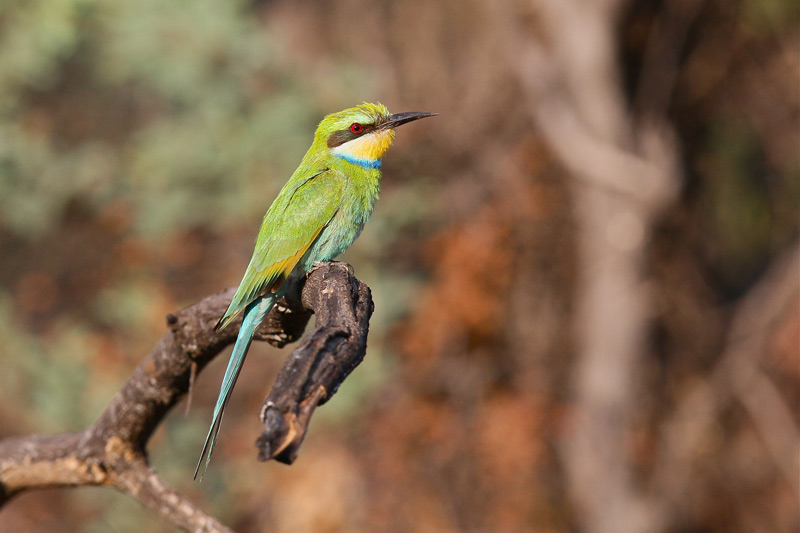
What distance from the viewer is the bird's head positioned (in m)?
3.32

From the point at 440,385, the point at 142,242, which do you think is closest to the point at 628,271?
the point at 440,385

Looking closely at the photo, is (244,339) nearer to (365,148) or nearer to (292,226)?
(292,226)

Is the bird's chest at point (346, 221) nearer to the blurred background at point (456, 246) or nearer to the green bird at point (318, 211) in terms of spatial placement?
the green bird at point (318, 211)

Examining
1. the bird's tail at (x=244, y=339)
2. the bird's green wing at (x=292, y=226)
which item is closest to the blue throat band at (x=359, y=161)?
the bird's green wing at (x=292, y=226)

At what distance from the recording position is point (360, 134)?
335 cm

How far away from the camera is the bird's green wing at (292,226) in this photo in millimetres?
2734

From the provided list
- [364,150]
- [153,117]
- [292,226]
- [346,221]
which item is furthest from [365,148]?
[153,117]

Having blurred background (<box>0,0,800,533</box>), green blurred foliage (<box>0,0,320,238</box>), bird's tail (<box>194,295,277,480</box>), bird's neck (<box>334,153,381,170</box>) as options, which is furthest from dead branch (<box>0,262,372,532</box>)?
green blurred foliage (<box>0,0,320,238</box>)

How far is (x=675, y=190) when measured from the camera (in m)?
6.48

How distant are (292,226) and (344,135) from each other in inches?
20.6

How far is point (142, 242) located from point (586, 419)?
3.47m

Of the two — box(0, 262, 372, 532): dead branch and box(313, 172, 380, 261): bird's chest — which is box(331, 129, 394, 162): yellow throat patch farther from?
box(0, 262, 372, 532): dead branch

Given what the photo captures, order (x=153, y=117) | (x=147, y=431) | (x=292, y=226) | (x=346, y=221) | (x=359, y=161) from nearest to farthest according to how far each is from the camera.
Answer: (x=147, y=431) < (x=292, y=226) < (x=346, y=221) < (x=359, y=161) < (x=153, y=117)

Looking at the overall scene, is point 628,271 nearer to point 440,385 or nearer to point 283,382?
point 440,385
